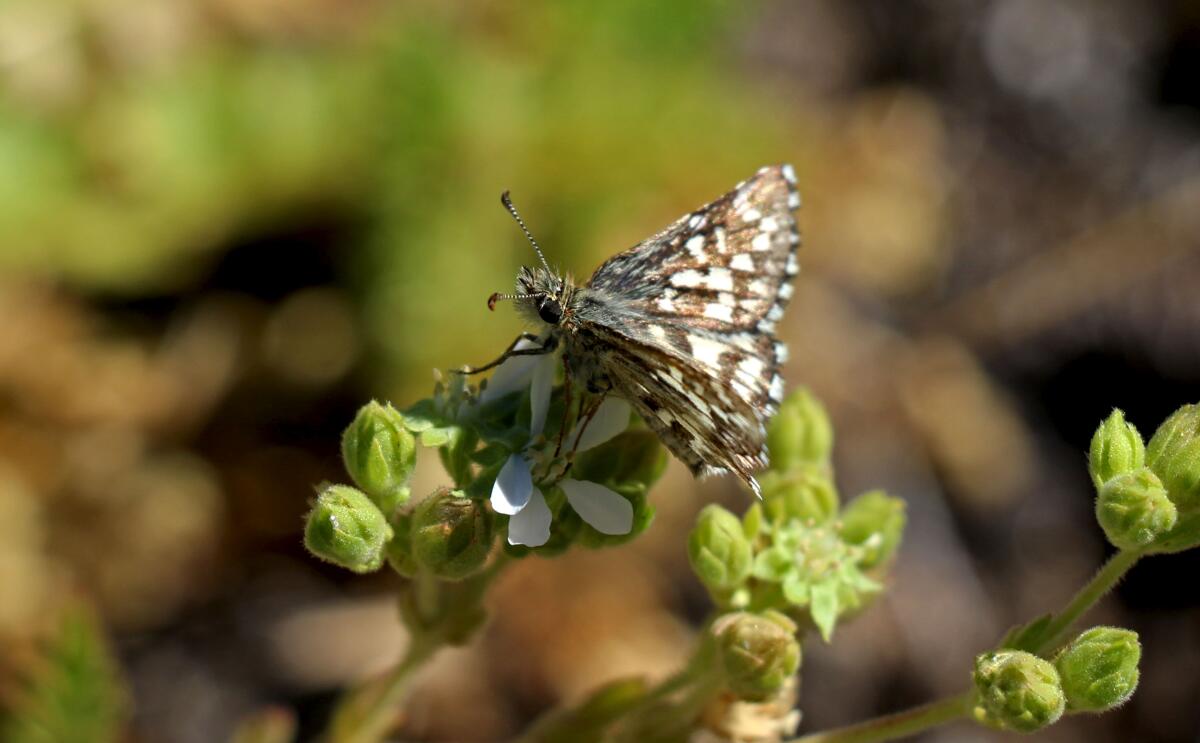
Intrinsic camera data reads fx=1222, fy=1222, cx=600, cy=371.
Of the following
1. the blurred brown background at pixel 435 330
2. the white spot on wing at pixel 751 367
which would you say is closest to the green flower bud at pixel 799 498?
the white spot on wing at pixel 751 367

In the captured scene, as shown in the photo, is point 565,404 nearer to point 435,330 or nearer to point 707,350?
point 707,350

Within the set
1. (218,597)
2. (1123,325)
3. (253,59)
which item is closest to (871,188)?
(1123,325)

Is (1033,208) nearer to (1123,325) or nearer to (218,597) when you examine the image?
(1123,325)

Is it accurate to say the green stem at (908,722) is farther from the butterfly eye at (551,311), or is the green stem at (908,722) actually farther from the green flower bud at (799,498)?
the butterfly eye at (551,311)

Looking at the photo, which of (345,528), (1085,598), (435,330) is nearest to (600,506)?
(345,528)

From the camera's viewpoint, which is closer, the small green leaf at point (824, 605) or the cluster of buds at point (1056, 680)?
the cluster of buds at point (1056, 680)

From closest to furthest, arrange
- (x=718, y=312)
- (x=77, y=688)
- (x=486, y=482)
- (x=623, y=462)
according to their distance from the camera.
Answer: (x=486, y=482), (x=623, y=462), (x=718, y=312), (x=77, y=688)
